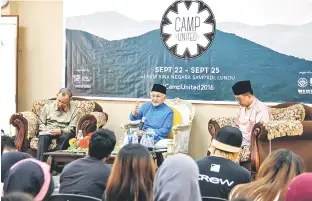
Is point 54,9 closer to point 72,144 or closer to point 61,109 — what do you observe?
point 61,109

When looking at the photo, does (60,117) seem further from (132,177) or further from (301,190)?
(301,190)

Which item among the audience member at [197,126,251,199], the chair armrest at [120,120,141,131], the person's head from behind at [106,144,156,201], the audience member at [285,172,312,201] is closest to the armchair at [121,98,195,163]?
the chair armrest at [120,120,141,131]

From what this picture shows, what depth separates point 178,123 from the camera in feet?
19.6

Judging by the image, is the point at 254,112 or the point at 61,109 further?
the point at 61,109

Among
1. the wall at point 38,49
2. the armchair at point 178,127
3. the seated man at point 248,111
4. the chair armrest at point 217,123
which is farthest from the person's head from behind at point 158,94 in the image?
the wall at point 38,49

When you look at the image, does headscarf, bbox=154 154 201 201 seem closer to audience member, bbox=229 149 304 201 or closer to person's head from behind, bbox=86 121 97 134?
audience member, bbox=229 149 304 201

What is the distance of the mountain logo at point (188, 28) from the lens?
612cm

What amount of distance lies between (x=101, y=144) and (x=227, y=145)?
737mm

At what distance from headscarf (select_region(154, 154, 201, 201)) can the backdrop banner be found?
3894 millimetres

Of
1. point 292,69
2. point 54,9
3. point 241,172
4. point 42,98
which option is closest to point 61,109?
point 42,98

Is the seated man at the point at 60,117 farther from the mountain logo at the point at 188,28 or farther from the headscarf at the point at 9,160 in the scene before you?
the headscarf at the point at 9,160

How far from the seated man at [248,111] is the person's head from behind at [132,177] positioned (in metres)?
2.98

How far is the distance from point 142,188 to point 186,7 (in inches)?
166

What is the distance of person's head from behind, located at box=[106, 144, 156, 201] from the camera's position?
2.29 metres
